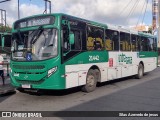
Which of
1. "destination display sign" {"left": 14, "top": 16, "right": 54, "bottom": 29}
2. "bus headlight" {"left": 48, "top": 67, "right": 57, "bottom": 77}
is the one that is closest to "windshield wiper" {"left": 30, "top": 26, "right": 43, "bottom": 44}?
"destination display sign" {"left": 14, "top": 16, "right": 54, "bottom": 29}

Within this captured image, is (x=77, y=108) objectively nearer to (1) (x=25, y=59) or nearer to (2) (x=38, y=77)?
(2) (x=38, y=77)

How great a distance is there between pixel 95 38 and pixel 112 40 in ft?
5.52

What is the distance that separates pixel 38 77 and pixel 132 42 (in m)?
7.48

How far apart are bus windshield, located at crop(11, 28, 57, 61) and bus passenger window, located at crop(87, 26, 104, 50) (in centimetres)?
212

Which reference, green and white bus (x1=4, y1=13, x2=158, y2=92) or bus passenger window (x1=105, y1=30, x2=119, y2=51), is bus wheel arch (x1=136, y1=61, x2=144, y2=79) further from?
green and white bus (x1=4, y1=13, x2=158, y2=92)

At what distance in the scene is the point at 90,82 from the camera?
35.7 feet

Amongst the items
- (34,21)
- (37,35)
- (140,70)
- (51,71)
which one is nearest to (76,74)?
(51,71)

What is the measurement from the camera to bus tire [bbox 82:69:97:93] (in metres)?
10.6

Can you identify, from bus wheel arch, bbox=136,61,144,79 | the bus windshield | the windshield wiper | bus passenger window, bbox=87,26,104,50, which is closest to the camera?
the bus windshield

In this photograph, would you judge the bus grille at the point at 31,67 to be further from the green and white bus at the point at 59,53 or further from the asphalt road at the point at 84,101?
the asphalt road at the point at 84,101

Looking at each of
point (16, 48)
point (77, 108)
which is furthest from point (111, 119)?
point (16, 48)

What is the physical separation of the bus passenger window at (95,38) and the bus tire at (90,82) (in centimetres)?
104

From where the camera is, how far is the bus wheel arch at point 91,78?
34.9 feet

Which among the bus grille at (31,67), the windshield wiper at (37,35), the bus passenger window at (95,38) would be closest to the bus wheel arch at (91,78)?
the bus passenger window at (95,38)
